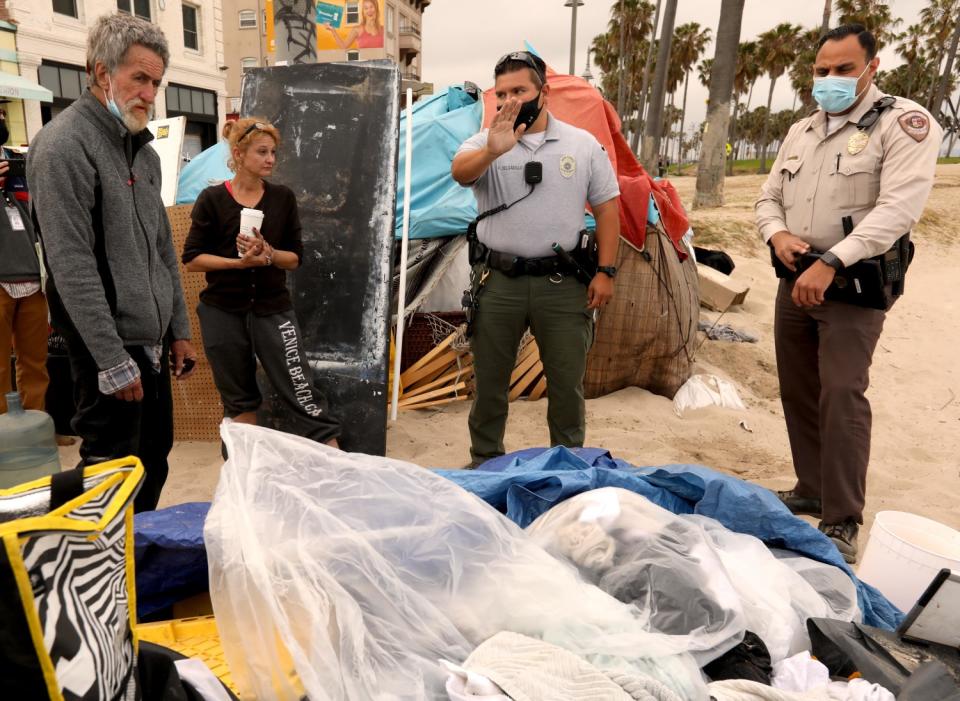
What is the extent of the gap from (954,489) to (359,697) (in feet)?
12.8

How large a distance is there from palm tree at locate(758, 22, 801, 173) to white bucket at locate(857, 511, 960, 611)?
4228 cm

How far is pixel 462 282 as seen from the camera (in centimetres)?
522

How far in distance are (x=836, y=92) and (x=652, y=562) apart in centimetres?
233

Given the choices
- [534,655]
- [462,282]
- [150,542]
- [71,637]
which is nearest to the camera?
[71,637]

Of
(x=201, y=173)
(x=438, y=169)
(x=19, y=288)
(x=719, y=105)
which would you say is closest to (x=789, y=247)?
(x=438, y=169)

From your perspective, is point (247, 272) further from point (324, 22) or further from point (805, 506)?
point (805, 506)

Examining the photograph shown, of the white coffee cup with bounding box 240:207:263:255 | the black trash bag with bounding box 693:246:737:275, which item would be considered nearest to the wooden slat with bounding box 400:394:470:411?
the white coffee cup with bounding box 240:207:263:255

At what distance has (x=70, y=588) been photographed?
0.93 m

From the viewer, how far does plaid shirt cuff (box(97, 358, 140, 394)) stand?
217 cm

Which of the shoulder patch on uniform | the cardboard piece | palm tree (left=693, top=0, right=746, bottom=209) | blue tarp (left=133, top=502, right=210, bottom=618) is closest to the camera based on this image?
blue tarp (left=133, top=502, right=210, bottom=618)

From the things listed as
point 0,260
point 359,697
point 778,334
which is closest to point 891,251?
point 778,334

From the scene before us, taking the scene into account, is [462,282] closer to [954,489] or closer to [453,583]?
[954,489]

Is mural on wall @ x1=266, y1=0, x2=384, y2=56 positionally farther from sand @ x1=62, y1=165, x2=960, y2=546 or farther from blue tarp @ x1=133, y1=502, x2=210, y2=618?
blue tarp @ x1=133, y1=502, x2=210, y2=618

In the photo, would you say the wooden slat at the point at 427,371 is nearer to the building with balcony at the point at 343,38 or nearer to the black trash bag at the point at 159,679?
the building with balcony at the point at 343,38
